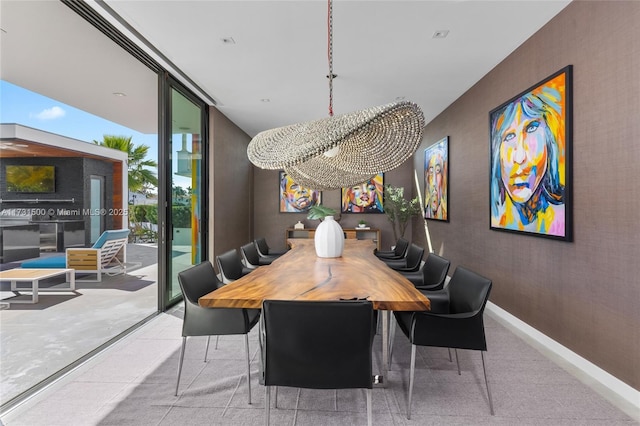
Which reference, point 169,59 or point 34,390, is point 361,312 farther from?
point 169,59

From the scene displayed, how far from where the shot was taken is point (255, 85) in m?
4.14

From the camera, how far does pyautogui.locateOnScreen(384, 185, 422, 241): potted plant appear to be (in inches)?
256

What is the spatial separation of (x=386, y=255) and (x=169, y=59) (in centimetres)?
342

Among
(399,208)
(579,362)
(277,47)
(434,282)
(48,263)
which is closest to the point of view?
(579,362)

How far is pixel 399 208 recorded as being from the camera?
655 cm

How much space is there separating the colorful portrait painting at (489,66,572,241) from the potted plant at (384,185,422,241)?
289 cm

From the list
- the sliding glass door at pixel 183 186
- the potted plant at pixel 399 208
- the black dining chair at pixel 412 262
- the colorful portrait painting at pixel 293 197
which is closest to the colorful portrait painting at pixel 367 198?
the potted plant at pixel 399 208

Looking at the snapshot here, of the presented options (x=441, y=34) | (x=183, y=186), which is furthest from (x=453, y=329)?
(x=183, y=186)

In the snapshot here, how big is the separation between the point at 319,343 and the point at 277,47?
2845 mm

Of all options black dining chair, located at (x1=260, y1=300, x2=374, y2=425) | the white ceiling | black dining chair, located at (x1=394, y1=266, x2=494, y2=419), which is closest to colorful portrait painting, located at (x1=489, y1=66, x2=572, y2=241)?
the white ceiling

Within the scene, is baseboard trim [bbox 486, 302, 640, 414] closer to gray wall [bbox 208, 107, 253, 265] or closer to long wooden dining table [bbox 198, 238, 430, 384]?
long wooden dining table [bbox 198, 238, 430, 384]

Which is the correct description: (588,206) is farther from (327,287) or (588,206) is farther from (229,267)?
(229,267)

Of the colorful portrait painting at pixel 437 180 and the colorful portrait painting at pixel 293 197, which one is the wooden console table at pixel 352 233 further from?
the colorful portrait painting at pixel 437 180

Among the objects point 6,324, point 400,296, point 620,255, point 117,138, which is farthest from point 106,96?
point 620,255
